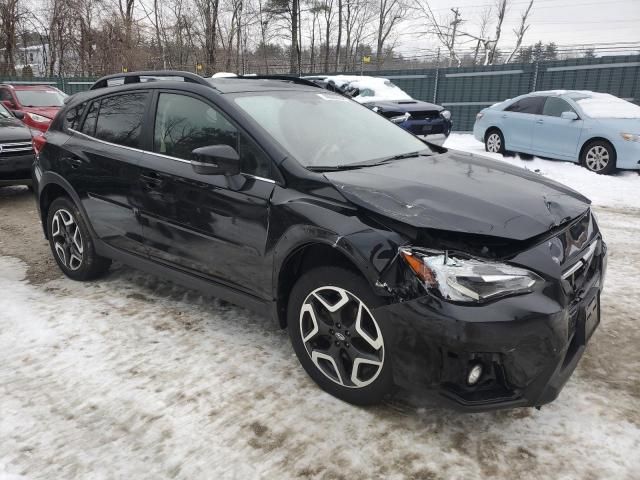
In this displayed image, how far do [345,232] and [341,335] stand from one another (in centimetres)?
54

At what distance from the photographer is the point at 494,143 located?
11578 millimetres

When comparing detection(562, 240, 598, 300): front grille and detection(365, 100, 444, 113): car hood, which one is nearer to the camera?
detection(562, 240, 598, 300): front grille

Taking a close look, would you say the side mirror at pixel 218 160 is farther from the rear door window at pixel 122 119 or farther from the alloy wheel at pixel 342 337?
the rear door window at pixel 122 119

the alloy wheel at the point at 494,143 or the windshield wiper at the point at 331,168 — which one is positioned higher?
the windshield wiper at the point at 331,168

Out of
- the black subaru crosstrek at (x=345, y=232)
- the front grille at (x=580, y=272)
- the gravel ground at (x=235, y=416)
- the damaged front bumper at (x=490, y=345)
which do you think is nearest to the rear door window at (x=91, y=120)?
the black subaru crosstrek at (x=345, y=232)

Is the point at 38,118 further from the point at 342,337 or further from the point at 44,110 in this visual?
the point at 342,337

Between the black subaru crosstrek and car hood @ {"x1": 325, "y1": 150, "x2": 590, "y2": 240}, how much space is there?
12 mm

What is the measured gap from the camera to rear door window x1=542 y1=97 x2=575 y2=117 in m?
10.2

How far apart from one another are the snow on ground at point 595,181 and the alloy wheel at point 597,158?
162 mm

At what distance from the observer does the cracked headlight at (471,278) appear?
214 centimetres

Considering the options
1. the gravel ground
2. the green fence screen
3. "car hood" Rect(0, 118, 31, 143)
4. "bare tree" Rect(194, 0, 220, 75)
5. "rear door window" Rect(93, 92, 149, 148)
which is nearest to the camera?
the gravel ground

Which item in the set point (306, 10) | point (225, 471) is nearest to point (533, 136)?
point (225, 471)

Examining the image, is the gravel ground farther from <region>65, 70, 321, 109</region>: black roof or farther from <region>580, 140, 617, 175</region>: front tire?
<region>580, 140, 617, 175</region>: front tire

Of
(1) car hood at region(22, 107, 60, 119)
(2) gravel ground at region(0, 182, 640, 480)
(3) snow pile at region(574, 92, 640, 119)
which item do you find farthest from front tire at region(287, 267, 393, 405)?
(1) car hood at region(22, 107, 60, 119)
